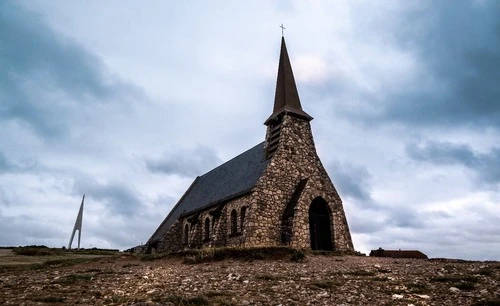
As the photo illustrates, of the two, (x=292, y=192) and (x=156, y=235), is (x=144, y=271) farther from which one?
(x=156, y=235)

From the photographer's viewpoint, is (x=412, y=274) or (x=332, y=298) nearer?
(x=332, y=298)

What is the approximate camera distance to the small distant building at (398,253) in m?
25.9

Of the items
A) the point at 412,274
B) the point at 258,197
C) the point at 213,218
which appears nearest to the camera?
the point at 412,274

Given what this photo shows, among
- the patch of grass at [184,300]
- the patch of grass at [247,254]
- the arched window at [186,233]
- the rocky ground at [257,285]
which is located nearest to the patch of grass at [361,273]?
the rocky ground at [257,285]

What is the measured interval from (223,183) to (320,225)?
10873mm

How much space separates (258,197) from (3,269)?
49.8 ft

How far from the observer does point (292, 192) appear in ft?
95.6

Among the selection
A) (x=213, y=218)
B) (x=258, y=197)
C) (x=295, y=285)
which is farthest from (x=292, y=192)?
(x=295, y=285)

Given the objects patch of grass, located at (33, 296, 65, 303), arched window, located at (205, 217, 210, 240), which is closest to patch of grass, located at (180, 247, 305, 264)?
patch of grass, located at (33, 296, 65, 303)

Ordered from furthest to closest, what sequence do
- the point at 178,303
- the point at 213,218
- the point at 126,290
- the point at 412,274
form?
1. the point at 213,218
2. the point at 412,274
3. the point at 126,290
4. the point at 178,303

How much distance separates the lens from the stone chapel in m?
27.0

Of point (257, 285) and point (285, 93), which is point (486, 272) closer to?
point (257, 285)

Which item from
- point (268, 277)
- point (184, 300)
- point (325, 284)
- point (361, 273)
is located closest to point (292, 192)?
point (361, 273)

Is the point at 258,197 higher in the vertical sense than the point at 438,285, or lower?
higher
